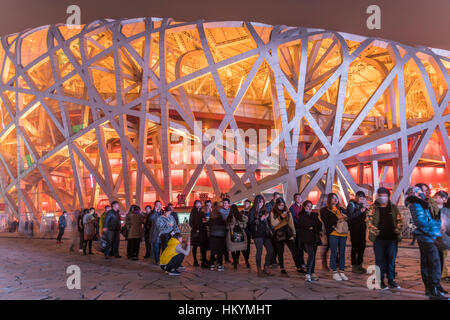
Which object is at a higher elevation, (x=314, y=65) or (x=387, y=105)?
(x=314, y=65)

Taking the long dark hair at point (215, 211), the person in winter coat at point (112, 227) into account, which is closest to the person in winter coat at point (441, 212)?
the long dark hair at point (215, 211)

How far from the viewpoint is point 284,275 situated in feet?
24.4

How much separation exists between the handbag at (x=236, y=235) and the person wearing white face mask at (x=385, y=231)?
9.31 feet

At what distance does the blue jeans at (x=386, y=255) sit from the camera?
6.11 meters

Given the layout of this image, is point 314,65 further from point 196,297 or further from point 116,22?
point 196,297

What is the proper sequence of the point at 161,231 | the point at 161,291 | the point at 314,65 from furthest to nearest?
the point at 314,65 → the point at 161,231 → the point at 161,291

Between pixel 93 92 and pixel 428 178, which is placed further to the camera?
pixel 428 178

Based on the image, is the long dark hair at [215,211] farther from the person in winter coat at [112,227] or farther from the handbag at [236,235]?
the person in winter coat at [112,227]

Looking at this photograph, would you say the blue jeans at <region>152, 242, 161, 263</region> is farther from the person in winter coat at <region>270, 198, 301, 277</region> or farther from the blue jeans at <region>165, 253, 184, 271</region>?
the person in winter coat at <region>270, 198, 301, 277</region>

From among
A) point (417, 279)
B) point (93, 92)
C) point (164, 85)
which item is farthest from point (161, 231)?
point (93, 92)

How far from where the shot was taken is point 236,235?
A: 806cm

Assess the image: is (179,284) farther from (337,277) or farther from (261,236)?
(337,277)

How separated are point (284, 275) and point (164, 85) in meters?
13.8

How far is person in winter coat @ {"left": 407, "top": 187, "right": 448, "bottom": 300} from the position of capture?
211 inches
